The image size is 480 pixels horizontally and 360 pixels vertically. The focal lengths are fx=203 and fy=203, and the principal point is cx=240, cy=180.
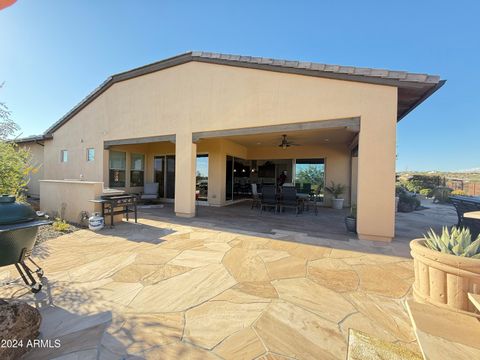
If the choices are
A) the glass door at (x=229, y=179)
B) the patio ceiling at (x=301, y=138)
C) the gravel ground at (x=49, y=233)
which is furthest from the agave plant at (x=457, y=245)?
the glass door at (x=229, y=179)

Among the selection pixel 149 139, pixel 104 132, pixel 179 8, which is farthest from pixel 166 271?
pixel 104 132

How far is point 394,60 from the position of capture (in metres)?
9.10

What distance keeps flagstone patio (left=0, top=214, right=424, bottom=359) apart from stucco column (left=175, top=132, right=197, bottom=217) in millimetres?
2735

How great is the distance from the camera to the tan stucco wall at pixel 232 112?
4715 millimetres

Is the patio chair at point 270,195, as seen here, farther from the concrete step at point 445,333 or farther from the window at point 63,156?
the window at point 63,156

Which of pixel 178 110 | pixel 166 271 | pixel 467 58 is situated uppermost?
pixel 467 58

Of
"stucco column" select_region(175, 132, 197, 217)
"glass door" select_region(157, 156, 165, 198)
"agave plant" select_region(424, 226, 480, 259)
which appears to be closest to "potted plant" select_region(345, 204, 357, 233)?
"agave plant" select_region(424, 226, 480, 259)

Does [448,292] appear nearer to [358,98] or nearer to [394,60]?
[358,98]

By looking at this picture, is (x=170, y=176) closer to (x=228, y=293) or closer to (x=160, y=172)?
(x=160, y=172)

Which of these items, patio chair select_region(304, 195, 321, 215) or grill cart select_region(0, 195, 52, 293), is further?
patio chair select_region(304, 195, 321, 215)

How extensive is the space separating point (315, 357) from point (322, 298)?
0.94 meters

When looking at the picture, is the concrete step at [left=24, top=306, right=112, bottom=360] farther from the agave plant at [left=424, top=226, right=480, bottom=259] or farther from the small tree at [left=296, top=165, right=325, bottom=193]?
the small tree at [left=296, top=165, right=325, bottom=193]

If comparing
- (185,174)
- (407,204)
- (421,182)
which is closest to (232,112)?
(185,174)

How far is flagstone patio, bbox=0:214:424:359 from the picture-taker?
1772mm
